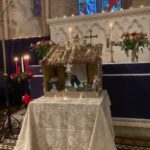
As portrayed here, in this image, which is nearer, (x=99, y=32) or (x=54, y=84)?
(x=54, y=84)

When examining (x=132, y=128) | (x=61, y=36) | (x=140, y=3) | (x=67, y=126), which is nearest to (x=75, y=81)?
(x=67, y=126)

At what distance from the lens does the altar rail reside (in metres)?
3.88

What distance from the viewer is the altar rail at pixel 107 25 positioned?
3.88 metres

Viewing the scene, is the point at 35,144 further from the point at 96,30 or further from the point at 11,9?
the point at 11,9

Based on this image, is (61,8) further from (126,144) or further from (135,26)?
(126,144)

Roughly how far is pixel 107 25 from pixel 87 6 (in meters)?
2.41

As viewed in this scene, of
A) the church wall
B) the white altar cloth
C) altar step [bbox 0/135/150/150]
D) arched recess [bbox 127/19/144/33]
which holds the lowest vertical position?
altar step [bbox 0/135/150/150]

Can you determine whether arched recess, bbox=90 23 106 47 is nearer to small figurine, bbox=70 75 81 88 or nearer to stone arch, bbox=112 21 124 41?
stone arch, bbox=112 21 124 41

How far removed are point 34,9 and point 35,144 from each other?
458 centimetres

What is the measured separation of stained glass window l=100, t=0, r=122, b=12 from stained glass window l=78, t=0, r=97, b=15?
257mm

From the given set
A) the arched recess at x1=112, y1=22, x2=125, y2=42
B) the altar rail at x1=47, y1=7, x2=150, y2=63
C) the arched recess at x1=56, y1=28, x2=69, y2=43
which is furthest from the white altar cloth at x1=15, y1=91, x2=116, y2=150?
the arched recess at x1=56, y1=28, x2=69, y2=43

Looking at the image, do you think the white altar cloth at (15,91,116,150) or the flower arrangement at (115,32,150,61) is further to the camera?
the flower arrangement at (115,32,150,61)

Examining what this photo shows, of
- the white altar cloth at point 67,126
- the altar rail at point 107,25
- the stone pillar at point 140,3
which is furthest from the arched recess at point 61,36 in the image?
the white altar cloth at point 67,126

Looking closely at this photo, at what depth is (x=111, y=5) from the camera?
19.6 ft
